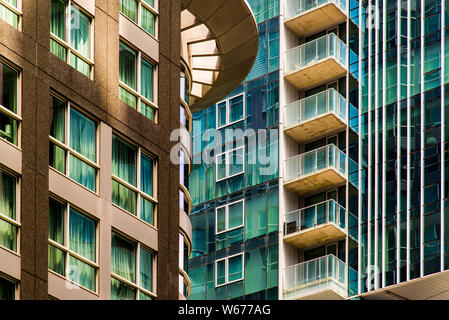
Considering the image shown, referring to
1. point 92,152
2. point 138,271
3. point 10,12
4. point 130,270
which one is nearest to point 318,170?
point 138,271

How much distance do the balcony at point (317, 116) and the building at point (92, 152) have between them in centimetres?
2735

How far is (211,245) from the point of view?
61.7 metres

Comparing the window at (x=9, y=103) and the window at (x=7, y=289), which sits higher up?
the window at (x=9, y=103)

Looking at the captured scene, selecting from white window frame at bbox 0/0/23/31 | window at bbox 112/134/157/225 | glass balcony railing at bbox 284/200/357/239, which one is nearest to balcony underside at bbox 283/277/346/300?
glass balcony railing at bbox 284/200/357/239

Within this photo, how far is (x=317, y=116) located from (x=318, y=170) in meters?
2.76

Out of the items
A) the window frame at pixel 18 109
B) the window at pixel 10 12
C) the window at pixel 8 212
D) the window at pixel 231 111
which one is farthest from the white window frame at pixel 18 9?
the window at pixel 231 111

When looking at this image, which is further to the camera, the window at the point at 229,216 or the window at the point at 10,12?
the window at the point at 229,216

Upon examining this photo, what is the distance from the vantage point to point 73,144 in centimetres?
2655

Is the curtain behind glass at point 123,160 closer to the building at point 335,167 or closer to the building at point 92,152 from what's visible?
the building at point 92,152

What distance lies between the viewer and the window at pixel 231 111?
62.4 meters

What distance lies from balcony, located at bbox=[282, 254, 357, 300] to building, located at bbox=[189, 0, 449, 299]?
5cm

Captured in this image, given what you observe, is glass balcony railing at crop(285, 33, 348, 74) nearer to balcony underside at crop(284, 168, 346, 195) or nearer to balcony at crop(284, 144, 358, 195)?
balcony at crop(284, 144, 358, 195)

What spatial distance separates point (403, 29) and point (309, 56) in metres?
6.57
